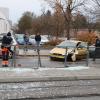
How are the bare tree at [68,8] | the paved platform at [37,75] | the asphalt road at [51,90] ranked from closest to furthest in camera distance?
the asphalt road at [51,90], the paved platform at [37,75], the bare tree at [68,8]

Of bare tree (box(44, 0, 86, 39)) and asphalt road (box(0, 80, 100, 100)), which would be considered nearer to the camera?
asphalt road (box(0, 80, 100, 100))

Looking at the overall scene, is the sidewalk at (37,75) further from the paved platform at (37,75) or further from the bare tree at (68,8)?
the bare tree at (68,8)

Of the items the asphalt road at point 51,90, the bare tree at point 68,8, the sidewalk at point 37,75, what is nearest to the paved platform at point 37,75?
the sidewalk at point 37,75

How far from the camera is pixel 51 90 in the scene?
38.7ft

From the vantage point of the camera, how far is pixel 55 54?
25.3 metres

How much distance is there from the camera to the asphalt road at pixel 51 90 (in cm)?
1076

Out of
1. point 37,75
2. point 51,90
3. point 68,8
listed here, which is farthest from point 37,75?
point 68,8

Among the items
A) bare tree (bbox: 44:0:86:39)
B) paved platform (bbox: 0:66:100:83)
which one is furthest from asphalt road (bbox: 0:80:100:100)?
bare tree (bbox: 44:0:86:39)

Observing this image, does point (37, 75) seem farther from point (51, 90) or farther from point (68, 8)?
point (68, 8)

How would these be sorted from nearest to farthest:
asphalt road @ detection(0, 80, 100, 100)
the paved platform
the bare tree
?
asphalt road @ detection(0, 80, 100, 100) < the paved platform < the bare tree

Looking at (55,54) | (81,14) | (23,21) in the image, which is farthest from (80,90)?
(23,21)

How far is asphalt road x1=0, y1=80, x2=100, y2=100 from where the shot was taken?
1076 centimetres

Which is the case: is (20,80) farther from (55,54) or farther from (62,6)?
(62,6)

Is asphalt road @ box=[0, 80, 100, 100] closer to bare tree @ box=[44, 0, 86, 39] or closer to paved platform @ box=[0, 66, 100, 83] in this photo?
paved platform @ box=[0, 66, 100, 83]
